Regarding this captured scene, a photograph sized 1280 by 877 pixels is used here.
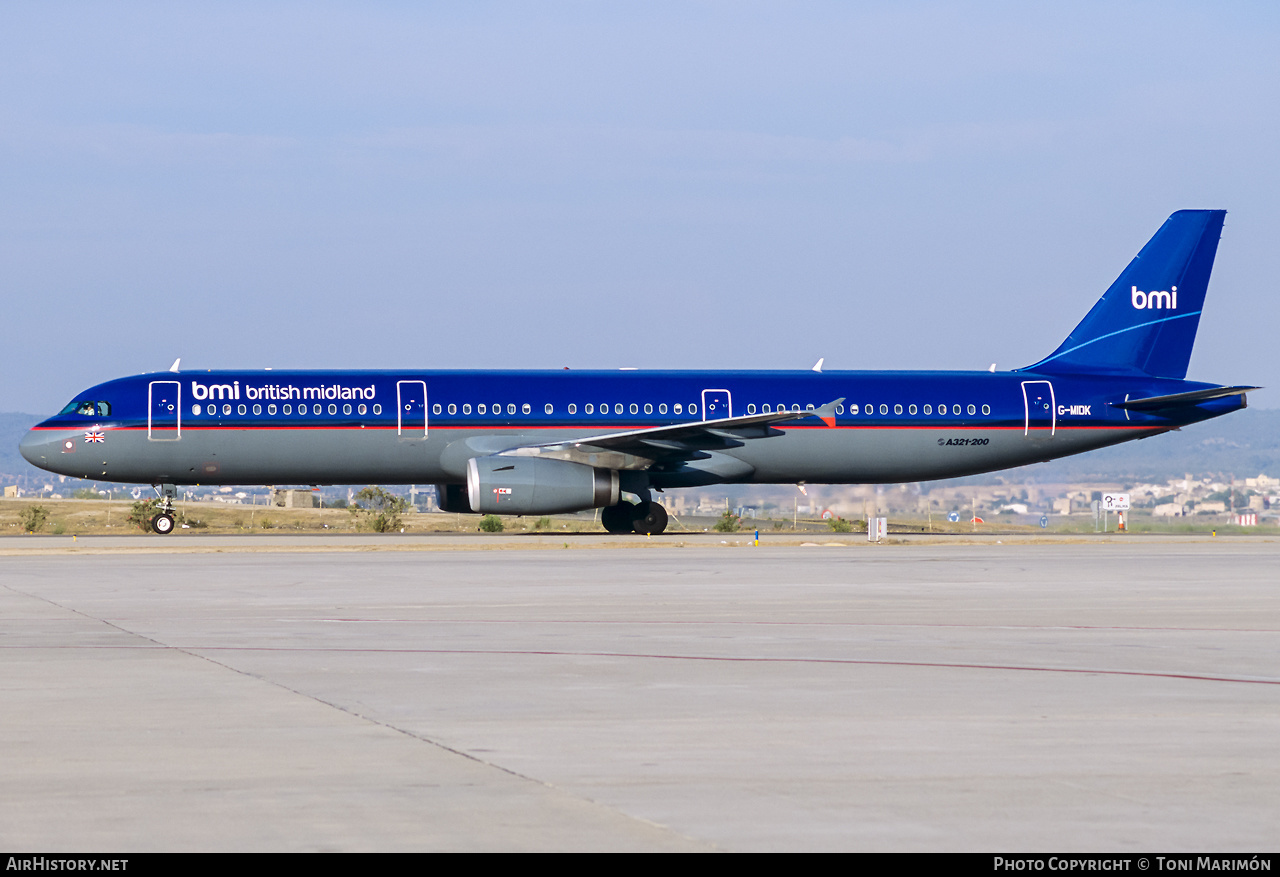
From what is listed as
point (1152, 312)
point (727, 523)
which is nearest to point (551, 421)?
point (727, 523)

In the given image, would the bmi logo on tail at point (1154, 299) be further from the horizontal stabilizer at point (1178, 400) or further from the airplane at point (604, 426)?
the horizontal stabilizer at point (1178, 400)

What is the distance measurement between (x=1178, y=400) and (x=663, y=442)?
13.7 metres

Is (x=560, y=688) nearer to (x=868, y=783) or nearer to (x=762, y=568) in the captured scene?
(x=868, y=783)

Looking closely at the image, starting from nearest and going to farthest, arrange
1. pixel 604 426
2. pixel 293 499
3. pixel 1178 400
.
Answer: pixel 604 426, pixel 1178 400, pixel 293 499

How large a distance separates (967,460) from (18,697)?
32529mm

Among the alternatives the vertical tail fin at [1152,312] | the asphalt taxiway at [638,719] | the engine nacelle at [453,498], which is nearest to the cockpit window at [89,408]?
the engine nacelle at [453,498]

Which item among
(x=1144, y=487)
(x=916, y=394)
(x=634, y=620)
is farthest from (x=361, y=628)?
(x=1144, y=487)

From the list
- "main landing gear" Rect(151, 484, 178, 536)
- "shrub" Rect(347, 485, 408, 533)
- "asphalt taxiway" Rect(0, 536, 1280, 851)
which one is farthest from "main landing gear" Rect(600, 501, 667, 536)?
"asphalt taxiway" Rect(0, 536, 1280, 851)

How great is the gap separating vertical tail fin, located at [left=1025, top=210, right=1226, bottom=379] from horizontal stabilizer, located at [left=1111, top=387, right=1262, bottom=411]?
1675 mm

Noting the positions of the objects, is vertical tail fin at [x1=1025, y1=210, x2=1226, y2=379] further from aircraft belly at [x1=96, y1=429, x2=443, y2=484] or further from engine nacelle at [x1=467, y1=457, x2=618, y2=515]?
aircraft belly at [x1=96, y1=429, x2=443, y2=484]

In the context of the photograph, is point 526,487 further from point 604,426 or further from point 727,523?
point 727,523

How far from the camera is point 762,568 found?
25.4 m

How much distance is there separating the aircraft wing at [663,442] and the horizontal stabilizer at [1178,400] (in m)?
8.18

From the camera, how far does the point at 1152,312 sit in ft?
137
